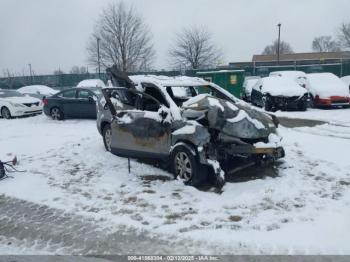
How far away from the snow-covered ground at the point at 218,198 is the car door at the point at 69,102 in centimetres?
603

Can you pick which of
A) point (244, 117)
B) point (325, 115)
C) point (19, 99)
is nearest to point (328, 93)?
point (325, 115)

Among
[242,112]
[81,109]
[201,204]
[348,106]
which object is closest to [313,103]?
[348,106]

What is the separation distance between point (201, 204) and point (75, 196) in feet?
6.76

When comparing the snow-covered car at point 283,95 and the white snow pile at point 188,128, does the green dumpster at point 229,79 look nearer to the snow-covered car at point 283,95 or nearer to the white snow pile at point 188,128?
the snow-covered car at point 283,95

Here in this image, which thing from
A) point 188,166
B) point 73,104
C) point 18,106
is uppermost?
point 73,104

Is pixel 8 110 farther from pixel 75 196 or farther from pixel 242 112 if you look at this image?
pixel 242 112

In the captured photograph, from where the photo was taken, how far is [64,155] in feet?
29.0

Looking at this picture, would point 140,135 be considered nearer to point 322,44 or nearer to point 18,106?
point 18,106

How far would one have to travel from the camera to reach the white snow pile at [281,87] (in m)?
15.5

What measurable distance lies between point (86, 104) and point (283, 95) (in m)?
7.98

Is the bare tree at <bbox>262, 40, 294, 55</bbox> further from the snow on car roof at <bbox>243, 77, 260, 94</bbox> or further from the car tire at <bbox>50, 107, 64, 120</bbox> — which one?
the car tire at <bbox>50, 107, 64, 120</bbox>

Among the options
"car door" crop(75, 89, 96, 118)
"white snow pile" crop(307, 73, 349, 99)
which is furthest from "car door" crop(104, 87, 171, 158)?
"white snow pile" crop(307, 73, 349, 99)

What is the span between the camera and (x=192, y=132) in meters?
6.03

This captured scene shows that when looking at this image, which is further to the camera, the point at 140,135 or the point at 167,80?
the point at 167,80
